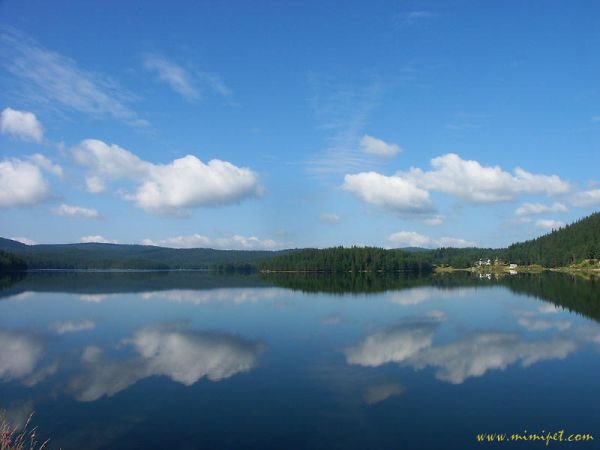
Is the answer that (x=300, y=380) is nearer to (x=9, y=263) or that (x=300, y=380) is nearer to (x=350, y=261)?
(x=9, y=263)

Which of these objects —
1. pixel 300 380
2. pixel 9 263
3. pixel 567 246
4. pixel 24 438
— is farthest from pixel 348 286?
pixel 567 246

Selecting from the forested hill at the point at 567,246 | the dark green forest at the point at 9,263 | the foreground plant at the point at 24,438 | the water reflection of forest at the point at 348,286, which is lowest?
the foreground plant at the point at 24,438

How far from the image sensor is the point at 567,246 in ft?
547

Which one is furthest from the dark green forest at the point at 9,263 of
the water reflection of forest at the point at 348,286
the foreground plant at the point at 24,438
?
the foreground plant at the point at 24,438

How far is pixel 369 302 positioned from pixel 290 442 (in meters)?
39.0

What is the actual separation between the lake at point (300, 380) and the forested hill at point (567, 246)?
128 m

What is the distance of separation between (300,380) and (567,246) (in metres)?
176

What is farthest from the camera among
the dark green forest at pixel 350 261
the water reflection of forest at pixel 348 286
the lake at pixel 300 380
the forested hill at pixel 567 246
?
the dark green forest at pixel 350 261

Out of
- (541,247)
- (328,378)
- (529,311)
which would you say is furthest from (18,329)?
(541,247)

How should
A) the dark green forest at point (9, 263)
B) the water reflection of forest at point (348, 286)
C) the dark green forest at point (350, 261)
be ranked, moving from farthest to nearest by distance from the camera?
1. the dark green forest at point (350, 261)
2. the dark green forest at point (9, 263)
3. the water reflection of forest at point (348, 286)

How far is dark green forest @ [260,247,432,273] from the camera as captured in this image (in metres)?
167

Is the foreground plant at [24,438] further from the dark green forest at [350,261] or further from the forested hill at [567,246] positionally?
the dark green forest at [350,261]

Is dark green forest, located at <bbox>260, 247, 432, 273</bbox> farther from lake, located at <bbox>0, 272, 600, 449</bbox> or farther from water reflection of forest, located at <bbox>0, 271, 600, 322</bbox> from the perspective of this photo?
lake, located at <bbox>0, 272, 600, 449</bbox>

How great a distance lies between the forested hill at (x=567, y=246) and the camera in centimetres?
14588
